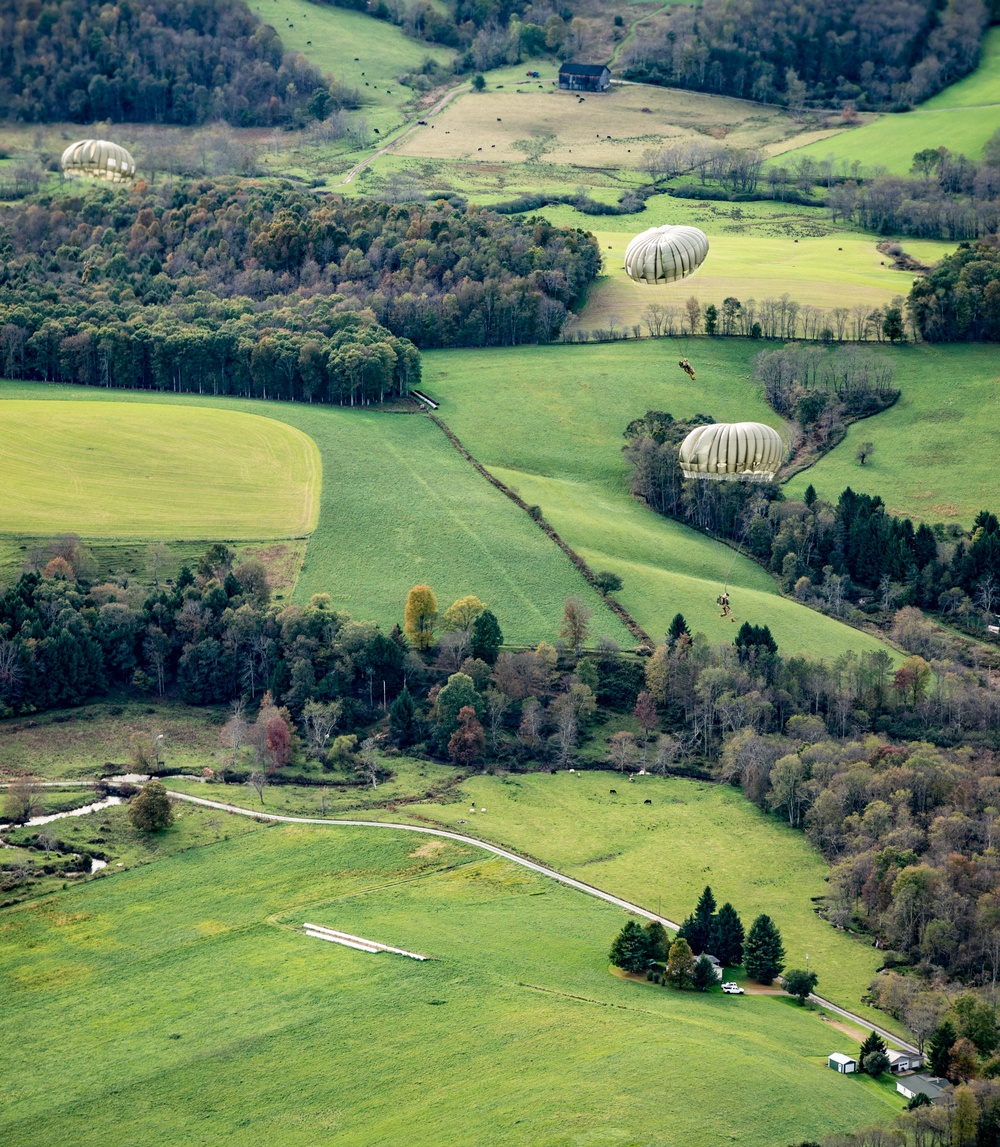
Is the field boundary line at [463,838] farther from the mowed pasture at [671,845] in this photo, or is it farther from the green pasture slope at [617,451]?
the green pasture slope at [617,451]

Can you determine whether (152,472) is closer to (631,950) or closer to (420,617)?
(420,617)

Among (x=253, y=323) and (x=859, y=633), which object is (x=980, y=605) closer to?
(x=859, y=633)

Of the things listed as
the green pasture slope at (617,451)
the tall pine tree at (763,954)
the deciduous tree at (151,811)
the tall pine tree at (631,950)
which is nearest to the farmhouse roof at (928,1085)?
the tall pine tree at (763,954)

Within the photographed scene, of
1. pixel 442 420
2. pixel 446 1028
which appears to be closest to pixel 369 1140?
pixel 446 1028

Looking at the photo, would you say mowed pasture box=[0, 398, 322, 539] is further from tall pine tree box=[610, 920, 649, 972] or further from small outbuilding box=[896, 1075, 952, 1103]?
small outbuilding box=[896, 1075, 952, 1103]

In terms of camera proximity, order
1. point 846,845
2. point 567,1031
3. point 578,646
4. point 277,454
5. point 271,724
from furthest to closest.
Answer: point 277,454
point 578,646
point 271,724
point 846,845
point 567,1031

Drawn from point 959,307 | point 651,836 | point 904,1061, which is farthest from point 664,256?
point 959,307

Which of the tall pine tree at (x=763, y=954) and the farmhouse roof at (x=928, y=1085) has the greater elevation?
the tall pine tree at (x=763, y=954)
